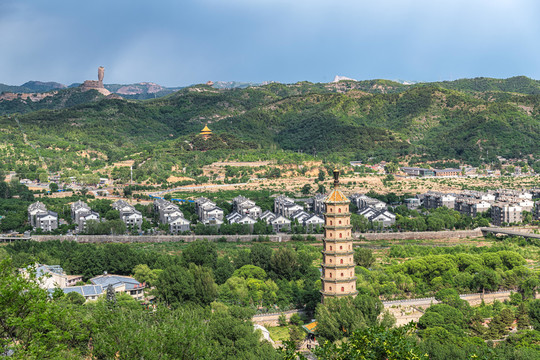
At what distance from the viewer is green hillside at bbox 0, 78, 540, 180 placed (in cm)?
11381

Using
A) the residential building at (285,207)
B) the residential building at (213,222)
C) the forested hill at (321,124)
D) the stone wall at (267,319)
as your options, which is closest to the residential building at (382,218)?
the residential building at (285,207)

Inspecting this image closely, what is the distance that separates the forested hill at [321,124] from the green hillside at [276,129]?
11.6 inches

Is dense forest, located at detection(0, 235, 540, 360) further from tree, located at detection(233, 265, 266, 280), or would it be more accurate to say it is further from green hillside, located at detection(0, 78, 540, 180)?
green hillside, located at detection(0, 78, 540, 180)

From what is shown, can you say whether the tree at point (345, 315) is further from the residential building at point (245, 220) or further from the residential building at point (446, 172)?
the residential building at point (446, 172)

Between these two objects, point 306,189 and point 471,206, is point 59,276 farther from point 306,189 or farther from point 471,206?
point 306,189

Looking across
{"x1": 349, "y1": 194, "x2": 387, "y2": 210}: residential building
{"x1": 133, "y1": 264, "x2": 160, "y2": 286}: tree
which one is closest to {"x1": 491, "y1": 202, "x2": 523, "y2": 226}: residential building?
{"x1": 349, "y1": 194, "x2": 387, "y2": 210}: residential building

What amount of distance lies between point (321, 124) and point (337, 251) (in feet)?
427

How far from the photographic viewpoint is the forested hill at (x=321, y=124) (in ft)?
423

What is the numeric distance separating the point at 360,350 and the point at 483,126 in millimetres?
130799

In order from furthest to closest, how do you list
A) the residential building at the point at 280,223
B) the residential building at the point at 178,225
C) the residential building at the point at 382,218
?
1. the residential building at the point at 382,218
2. the residential building at the point at 280,223
3. the residential building at the point at 178,225

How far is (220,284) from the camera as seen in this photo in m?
41.8

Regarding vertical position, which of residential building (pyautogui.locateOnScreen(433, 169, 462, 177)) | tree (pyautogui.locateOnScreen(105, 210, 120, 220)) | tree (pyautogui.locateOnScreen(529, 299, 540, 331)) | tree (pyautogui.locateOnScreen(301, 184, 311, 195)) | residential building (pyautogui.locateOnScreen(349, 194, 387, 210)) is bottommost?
tree (pyautogui.locateOnScreen(529, 299, 540, 331))

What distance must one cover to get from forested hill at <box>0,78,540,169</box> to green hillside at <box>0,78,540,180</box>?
29cm

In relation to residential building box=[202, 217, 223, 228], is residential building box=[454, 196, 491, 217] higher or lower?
higher
